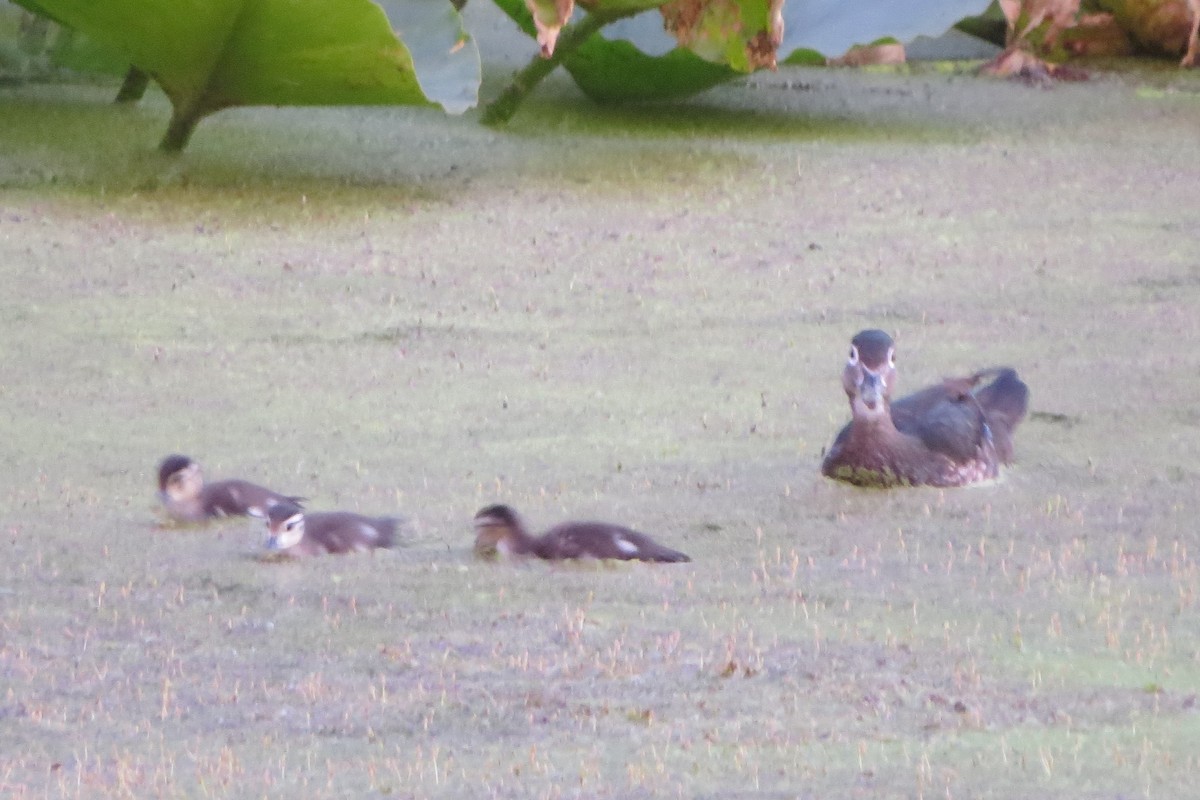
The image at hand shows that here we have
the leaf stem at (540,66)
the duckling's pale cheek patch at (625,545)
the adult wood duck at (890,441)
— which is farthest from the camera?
the leaf stem at (540,66)

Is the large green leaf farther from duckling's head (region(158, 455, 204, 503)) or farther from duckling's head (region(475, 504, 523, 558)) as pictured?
duckling's head (region(475, 504, 523, 558))

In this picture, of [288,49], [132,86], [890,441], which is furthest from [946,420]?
[132,86]

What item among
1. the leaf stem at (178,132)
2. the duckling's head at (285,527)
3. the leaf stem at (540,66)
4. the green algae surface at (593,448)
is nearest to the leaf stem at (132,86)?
the green algae surface at (593,448)

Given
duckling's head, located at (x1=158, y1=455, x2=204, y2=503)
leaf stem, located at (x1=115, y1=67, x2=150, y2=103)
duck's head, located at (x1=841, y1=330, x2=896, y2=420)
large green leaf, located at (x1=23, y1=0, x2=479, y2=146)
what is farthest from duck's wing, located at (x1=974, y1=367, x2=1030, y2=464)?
leaf stem, located at (x1=115, y1=67, x2=150, y2=103)

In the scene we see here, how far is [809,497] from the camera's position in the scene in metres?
2.85

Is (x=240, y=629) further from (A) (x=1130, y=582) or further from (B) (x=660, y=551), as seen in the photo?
(A) (x=1130, y=582)

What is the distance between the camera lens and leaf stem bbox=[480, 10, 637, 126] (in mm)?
5434

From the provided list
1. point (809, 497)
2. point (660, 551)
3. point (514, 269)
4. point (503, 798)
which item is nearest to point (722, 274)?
point (514, 269)

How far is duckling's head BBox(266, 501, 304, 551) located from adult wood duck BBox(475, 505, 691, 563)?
0.24 m

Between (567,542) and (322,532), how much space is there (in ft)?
1.10

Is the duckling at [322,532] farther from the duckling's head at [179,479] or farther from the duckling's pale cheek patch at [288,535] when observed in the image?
the duckling's head at [179,479]

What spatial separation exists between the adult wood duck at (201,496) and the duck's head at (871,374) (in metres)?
0.85

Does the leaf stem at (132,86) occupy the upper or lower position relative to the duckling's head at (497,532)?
lower

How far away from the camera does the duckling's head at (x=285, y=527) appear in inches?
100
